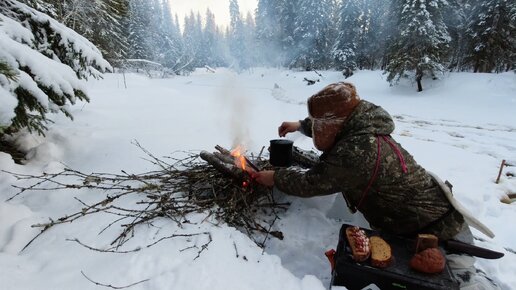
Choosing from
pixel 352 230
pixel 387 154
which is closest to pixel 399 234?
pixel 352 230

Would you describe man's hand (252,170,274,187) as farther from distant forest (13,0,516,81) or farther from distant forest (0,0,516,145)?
distant forest (13,0,516,81)

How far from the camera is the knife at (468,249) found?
2328 mm

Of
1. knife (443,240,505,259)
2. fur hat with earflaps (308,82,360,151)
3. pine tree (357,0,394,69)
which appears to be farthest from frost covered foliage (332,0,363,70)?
knife (443,240,505,259)

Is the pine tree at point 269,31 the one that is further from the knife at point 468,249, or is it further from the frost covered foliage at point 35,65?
the knife at point 468,249

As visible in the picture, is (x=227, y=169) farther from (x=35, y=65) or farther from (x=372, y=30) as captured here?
(x=372, y=30)

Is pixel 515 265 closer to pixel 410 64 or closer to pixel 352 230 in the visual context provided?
pixel 352 230

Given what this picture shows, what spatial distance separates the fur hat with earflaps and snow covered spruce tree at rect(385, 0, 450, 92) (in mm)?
19278

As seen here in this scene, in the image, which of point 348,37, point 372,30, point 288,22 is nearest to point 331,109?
point 348,37

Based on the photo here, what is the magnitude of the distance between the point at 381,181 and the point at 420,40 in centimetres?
2002

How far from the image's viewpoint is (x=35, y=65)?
3.20 m

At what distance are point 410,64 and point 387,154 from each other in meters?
19.7

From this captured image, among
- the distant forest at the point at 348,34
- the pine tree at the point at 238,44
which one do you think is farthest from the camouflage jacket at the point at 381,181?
the pine tree at the point at 238,44

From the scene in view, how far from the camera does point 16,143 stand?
4.57 m

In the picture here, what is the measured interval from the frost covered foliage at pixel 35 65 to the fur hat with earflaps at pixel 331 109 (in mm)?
2683
